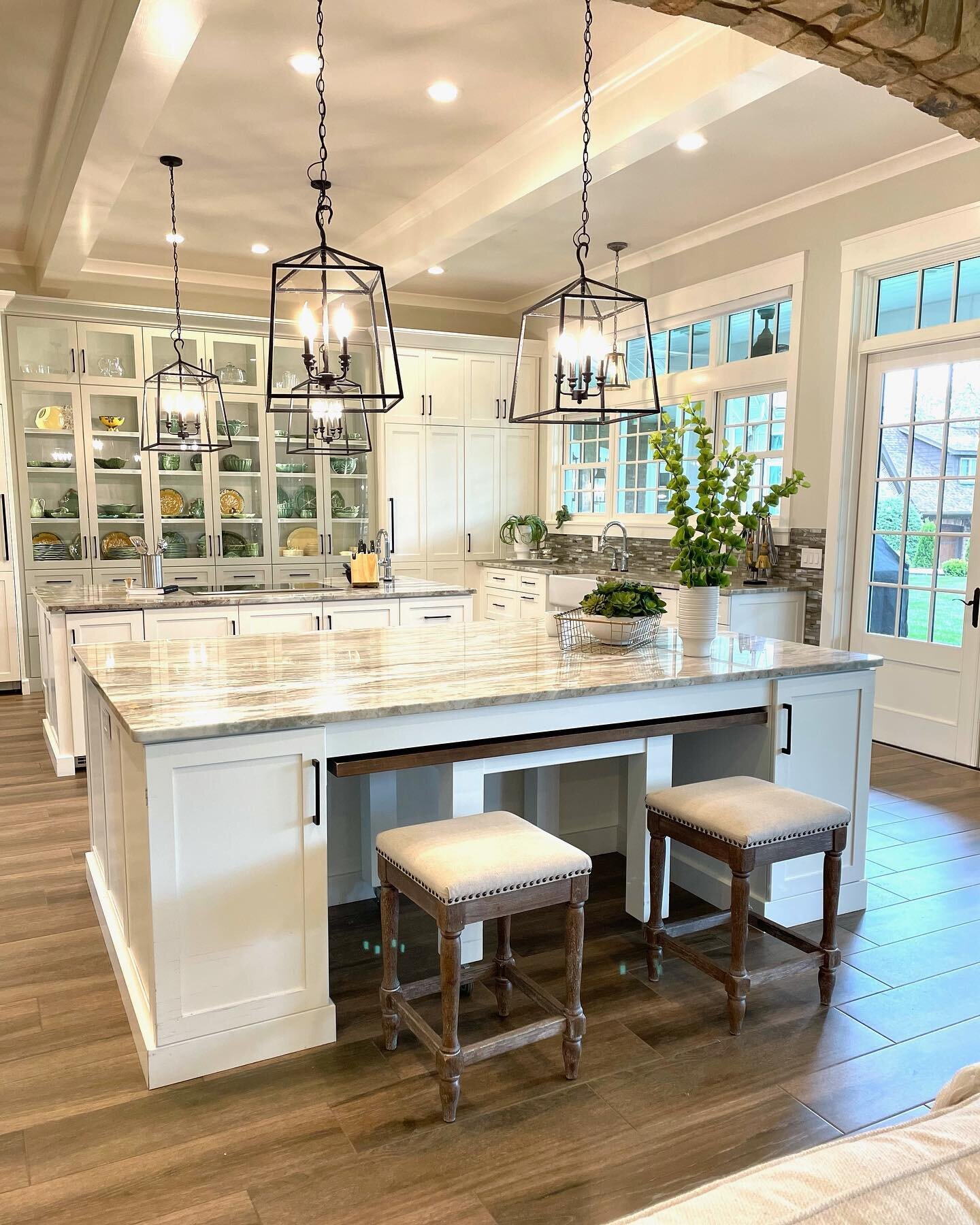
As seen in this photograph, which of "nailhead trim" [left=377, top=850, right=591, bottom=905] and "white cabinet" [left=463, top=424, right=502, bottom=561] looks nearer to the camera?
"nailhead trim" [left=377, top=850, right=591, bottom=905]

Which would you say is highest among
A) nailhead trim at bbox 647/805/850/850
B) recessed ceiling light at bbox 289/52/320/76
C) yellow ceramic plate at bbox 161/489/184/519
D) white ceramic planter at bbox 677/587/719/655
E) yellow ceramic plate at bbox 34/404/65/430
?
recessed ceiling light at bbox 289/52/320/76

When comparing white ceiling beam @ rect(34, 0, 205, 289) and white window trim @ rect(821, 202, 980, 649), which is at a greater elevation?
white ceiling beam @ rect(34, 0, 205, 289)

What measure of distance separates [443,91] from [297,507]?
4126 millimetres

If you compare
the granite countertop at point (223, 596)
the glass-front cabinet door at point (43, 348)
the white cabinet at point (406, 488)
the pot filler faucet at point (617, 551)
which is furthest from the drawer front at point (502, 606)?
the glass-front cabinet door at point (43, 348)

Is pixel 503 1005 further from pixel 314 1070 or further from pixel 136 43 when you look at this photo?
pixel 136 43

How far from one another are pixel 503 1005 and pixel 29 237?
624 cm

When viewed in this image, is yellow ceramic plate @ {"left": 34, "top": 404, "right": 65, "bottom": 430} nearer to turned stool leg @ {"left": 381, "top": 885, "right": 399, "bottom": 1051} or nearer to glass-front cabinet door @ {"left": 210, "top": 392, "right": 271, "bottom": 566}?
glass-front cabinet door @ {"left": 210, "top": 392, "right": 271, "bottom": 566}

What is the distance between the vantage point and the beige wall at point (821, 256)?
4.85 m

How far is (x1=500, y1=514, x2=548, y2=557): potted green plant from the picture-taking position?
794 centimetres

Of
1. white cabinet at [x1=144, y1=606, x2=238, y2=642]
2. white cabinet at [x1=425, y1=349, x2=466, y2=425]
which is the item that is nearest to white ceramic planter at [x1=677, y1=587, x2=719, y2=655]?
white cabinet at [x1=144, y1=606, x2=238, y2=642]

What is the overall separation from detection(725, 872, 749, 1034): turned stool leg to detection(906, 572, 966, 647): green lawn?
3111 millimetres

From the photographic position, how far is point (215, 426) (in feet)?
23.7

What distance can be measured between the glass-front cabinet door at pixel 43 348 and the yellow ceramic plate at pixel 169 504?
1.04 m

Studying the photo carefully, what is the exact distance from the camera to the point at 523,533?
26.4 feet
